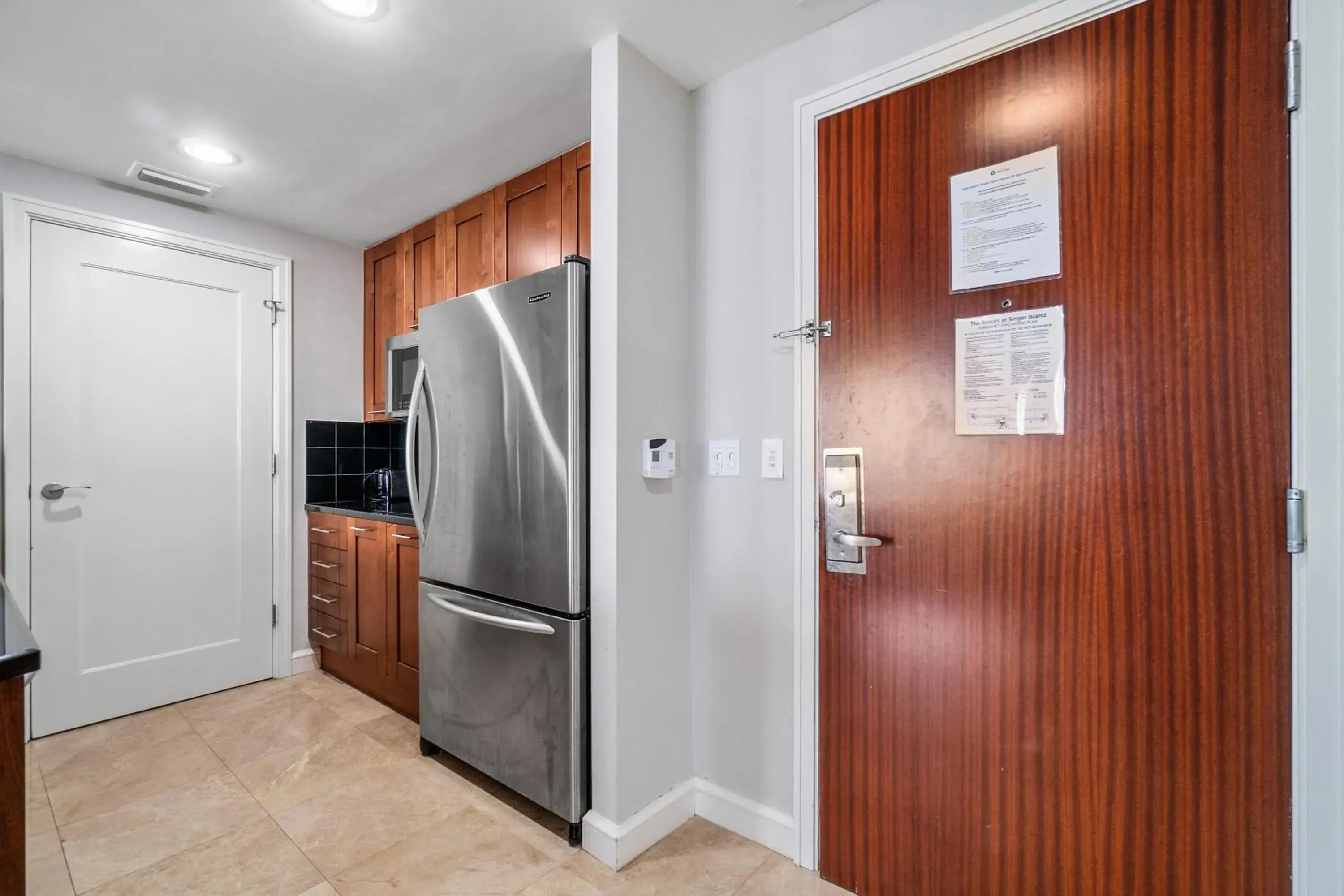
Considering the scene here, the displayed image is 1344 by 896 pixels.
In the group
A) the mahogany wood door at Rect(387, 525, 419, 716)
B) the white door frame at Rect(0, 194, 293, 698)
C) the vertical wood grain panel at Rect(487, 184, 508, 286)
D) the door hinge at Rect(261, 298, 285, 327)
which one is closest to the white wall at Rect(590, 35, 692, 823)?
the vertical wood grain panel at Rect(487, 184, 508, 286)

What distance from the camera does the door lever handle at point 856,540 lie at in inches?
62.4

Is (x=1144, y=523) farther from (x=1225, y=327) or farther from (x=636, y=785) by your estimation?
(x=636, y=785)

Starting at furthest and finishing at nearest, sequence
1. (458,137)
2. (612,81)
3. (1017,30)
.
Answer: (458,137) → (612,81) → (1017,30)

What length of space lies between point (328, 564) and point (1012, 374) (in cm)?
315

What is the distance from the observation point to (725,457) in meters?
1.91

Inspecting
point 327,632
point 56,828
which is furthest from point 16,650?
point 327,632

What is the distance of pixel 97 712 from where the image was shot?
2648 millimetres

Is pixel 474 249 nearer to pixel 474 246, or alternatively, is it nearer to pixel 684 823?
pixel 474 246

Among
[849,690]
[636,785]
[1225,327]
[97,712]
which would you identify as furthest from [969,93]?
[97,712]

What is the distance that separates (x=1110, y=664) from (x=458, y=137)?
2578mm

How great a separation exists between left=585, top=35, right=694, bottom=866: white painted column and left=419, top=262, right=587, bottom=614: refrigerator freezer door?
0.21ft

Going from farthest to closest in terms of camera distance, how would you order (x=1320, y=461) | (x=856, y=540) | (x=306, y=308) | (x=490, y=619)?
(x=306, y=308)
(x=490, y=619)
(x=856, y=540)
(x=1320, y=461)

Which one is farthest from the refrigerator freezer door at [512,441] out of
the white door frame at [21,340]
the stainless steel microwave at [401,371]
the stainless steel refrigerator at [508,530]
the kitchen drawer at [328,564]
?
the white door frame at [21,340]

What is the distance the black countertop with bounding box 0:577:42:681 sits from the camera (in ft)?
2.72
